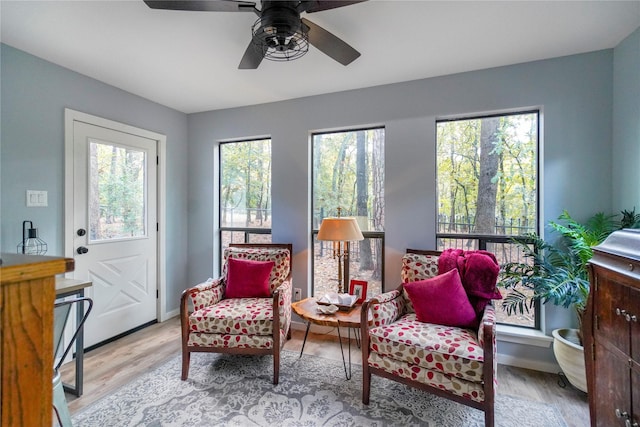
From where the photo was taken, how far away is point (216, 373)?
7.17 ft

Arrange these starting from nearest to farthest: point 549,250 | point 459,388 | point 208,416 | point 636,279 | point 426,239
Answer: point 636,279, point 459,388, point 208,416, point 549,250, point 426,239

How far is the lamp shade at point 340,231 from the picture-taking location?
7.59 feet

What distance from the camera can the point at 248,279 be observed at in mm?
2500

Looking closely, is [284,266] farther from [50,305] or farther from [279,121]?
[50,305]

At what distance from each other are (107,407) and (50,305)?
6.25 feet

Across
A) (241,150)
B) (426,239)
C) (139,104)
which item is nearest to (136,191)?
(139,104)

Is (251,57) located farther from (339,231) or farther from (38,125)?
(38,125)

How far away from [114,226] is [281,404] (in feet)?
7.37

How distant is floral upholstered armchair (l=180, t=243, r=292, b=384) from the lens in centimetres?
207

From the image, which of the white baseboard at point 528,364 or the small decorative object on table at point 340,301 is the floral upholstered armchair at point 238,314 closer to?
the small decorative object on table at point 340,301

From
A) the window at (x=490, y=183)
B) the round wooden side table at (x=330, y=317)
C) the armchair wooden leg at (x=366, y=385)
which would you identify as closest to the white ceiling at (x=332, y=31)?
the window at (x=490, y=183)

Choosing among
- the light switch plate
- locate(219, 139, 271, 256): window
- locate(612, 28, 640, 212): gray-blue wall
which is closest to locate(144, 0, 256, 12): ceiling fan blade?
the light switch plate

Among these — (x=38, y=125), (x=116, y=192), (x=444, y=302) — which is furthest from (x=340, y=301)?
(x=38, y=125)

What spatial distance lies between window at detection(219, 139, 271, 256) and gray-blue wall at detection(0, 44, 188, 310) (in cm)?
108
